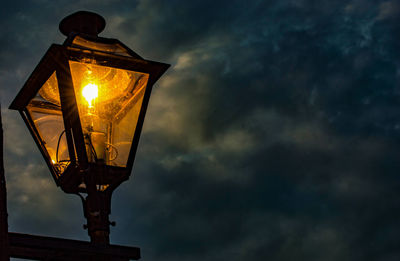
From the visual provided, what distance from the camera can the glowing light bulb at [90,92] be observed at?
249 inches

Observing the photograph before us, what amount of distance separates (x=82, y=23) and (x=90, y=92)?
0.91 m

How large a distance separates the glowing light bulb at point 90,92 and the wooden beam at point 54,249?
5.18 ft

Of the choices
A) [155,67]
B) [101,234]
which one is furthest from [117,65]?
[101,234]

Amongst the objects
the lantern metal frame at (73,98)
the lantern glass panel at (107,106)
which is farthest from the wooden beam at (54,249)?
the lantern glass panel at (107,106)

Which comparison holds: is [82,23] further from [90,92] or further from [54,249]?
[54,249]

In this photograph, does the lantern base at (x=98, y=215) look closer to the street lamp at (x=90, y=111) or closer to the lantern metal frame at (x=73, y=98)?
the street lamp at (x=90, y=111)

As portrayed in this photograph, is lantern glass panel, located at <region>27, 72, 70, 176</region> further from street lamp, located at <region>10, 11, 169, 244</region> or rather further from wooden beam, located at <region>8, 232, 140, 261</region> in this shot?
wooden beam, located at <region>8, 232, 140, 261</region>

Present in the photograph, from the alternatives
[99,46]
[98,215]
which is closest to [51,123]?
[99,46]

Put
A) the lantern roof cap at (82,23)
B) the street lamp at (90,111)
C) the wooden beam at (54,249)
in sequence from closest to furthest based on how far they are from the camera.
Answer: the wooden beam at (54,249) → the street lamp at (90,111) → the lantern roof cap at (82,23)

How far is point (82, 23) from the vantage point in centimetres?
696

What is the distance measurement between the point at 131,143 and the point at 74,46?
953mm

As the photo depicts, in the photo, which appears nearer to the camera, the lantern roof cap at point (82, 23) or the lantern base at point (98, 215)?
the lantern base at point (98, 215)

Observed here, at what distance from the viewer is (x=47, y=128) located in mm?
6734

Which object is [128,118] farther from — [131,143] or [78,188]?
[78,188]
